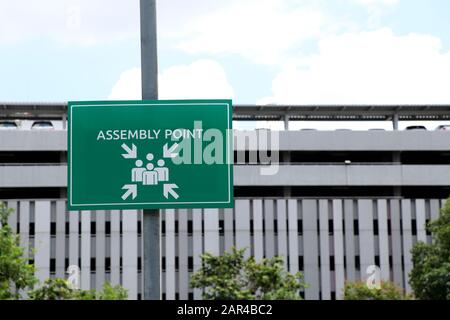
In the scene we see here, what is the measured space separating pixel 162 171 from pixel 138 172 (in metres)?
0.23

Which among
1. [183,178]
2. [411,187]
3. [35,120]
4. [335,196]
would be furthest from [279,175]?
[183,178]

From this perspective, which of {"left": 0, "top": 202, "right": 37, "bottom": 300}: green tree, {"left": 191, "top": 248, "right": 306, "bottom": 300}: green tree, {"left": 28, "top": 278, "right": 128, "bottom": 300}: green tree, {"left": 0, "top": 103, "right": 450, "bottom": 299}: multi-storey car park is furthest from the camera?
{"left": 0, "top": 103, "right": 450, "bottom": 299}: multi-storey car park

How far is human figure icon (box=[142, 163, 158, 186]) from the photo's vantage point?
7.46 meters

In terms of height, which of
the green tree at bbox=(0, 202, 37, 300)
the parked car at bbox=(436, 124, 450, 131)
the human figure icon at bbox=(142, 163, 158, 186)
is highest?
the parked car at bbox=(436, 124, 450, 131)

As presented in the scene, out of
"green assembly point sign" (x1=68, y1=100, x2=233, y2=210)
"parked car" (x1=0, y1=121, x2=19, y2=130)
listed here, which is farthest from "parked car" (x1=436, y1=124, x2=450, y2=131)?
"green assembly point sign" (x1=68, y1=100, x2=233, y2=210)

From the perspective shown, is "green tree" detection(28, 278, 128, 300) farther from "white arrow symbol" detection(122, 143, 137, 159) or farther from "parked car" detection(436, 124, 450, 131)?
"parked car" detection(436, 124, 450, 131)

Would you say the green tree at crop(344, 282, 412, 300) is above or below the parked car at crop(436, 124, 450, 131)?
below

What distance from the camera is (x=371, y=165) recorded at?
66.3 meters

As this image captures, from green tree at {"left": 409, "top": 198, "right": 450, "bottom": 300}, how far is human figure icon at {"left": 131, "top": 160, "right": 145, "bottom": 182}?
1290 inches

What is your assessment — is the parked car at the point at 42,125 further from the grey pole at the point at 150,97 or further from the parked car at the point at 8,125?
the grey pole at the point at 150,97

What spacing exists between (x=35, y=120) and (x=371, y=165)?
29027mm

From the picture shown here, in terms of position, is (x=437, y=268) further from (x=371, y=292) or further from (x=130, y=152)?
(x=130, y=152)

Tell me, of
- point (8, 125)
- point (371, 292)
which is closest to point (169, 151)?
point (371, 292)
